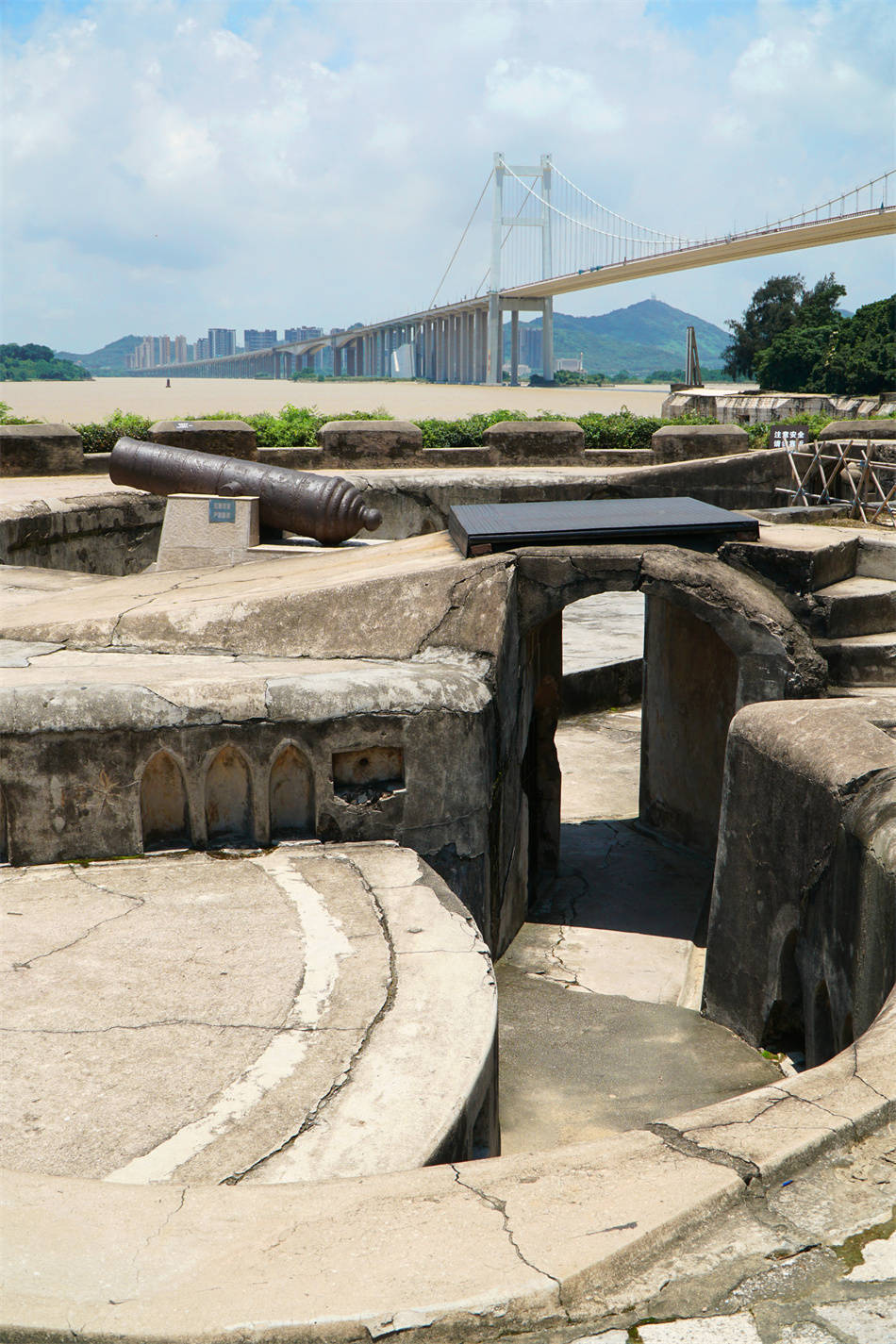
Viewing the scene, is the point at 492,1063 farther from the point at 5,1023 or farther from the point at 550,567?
the point at 550,567

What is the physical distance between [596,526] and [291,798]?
2.26 metres

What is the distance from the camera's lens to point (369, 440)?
1278 centimetres

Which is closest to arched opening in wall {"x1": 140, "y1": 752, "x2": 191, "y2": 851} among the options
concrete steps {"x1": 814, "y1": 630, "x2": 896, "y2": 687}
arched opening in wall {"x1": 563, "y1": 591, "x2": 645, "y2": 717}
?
concrete steps {"x1": 814, "y1": 630, "x2": 896, "y2": 687}

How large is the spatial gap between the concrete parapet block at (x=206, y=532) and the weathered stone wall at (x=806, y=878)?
399 cm

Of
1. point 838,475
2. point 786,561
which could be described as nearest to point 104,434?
point 838,475

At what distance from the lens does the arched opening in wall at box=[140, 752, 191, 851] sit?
4215 millimetres

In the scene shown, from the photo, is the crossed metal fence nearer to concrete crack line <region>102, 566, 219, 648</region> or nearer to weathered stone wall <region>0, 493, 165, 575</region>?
weathered stone wall <region>0, 493, 165, 575</region>

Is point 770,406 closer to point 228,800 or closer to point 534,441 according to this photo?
point 534,441

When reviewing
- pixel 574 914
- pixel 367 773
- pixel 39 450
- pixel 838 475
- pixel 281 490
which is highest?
pixel 39 450

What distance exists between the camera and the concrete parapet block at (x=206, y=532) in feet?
25.5

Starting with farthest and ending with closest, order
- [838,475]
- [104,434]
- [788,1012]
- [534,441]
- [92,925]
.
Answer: [534,441]
[104,434]
[838,475]
[788,1012]
[92,925]

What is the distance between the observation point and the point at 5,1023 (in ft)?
10.1

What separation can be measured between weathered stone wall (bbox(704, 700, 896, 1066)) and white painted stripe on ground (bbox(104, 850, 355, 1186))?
5.13 feet

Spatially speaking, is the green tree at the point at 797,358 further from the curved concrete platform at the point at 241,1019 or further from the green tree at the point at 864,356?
the curved concrete platform at the point at 241,1019
